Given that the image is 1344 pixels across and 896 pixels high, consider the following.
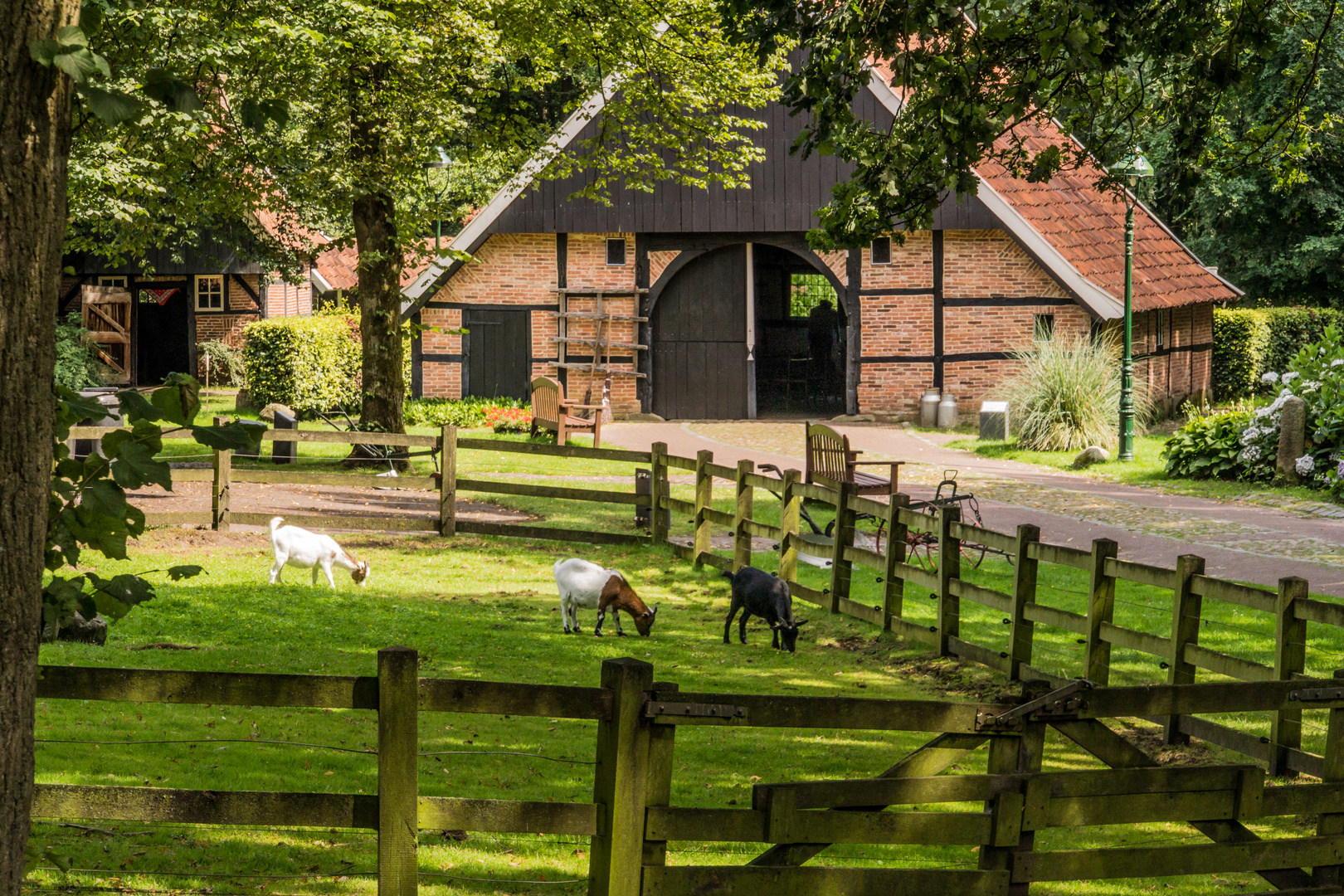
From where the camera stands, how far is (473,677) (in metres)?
7.70

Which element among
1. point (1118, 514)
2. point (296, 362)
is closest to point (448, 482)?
point (1118, 514)

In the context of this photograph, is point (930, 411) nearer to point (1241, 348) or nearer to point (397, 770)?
point (1241, 348)

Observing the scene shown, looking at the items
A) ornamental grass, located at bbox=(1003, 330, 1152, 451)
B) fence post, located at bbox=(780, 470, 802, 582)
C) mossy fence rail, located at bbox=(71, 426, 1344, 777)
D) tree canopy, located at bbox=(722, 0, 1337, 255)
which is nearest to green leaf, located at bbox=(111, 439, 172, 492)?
mossy fence rail, located at bbox=(71, 426, 1344, 777)

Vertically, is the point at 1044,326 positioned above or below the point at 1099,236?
below

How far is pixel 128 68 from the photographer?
43.3 ft

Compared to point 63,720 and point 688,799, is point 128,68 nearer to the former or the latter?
point 63,720

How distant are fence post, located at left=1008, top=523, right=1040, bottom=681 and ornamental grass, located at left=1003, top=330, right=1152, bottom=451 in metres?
13.0

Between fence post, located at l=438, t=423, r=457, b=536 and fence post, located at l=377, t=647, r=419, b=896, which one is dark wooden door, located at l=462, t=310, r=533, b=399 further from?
fence post, located at l=377, t=647, r=419, b=896

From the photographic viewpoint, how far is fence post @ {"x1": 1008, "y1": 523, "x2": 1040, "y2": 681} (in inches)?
300

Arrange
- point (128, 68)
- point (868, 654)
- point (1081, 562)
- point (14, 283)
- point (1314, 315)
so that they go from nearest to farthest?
point (14, 283), point (1081, 562), point (868, 654), point (128, 68), point (1314, 315)

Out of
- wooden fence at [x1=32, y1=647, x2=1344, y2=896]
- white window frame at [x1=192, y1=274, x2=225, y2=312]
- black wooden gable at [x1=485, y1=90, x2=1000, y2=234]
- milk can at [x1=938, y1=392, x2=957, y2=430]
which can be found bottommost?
wooden fence at [x1=32, y1=647, x2=1344, y2=896]

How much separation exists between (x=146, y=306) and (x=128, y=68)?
2044 cm

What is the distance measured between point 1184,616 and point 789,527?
4.46 m

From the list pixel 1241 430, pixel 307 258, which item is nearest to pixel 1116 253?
pixel 1241 430
